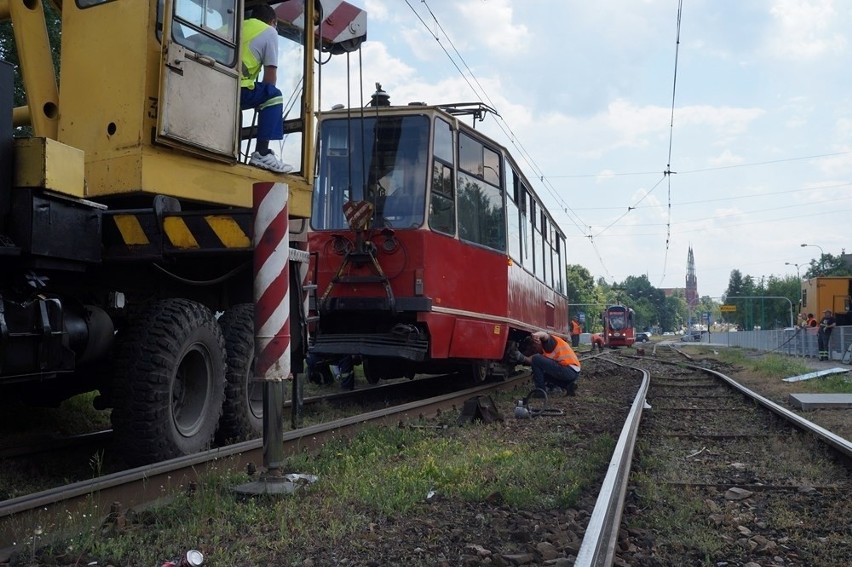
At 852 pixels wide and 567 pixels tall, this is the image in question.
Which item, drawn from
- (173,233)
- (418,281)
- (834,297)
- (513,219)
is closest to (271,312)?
(173,233)

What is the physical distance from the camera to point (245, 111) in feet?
18.6

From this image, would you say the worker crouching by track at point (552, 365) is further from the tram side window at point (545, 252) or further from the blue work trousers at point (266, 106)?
the blue work trousers at point (266, 106)

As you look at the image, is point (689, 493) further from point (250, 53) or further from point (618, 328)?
point (618, 328)

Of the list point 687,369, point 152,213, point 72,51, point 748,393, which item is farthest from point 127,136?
point 687,369

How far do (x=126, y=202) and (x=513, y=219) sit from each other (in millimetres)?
8233

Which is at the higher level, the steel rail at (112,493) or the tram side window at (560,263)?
the tram side window at (560,263)

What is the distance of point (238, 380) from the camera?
20.3ft

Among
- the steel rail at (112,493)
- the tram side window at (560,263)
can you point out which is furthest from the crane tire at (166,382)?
the tram side window at (560,263)

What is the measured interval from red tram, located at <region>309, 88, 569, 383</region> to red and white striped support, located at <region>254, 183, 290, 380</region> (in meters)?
4.14

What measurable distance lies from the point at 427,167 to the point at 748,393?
6.10 metres

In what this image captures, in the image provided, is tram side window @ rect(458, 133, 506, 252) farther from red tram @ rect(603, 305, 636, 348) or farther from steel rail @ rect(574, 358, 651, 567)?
red tram @ rect(603, 305, 636, 348)

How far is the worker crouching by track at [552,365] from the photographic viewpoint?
1107cm

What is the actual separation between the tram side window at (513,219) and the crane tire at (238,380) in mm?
6230

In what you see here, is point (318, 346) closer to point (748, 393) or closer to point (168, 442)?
point (168, 442)
